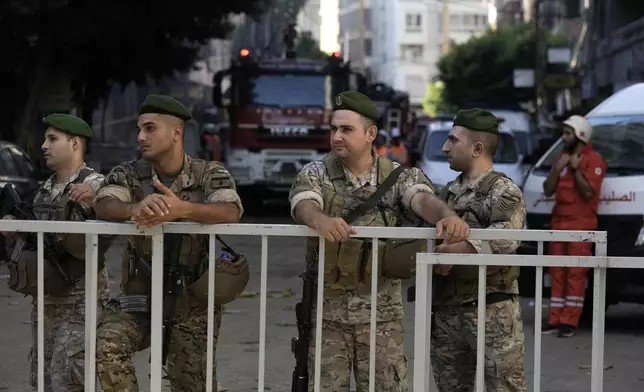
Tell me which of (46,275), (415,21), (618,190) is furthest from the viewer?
(415,21)

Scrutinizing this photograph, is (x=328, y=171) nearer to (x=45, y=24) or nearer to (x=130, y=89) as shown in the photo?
(x=45, y=24)

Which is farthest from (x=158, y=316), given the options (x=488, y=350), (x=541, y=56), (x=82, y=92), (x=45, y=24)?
(x=541, y=56)

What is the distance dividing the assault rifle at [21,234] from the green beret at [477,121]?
1.89m

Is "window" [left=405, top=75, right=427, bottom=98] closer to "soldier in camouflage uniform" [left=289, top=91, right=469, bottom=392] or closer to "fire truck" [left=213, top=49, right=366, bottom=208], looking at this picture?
"fire truck" [left=213, top=49, right=366, bottom=208]

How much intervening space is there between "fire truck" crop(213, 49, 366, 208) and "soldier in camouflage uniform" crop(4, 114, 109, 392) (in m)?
17.8

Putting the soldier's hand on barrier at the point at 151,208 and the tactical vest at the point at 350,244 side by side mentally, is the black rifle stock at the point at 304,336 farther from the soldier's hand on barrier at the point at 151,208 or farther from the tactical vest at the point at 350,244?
the soldier's hand on barrier at the point at 151,208

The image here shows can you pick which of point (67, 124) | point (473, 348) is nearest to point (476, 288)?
point (473, 348)

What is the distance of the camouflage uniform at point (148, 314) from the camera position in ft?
18.0

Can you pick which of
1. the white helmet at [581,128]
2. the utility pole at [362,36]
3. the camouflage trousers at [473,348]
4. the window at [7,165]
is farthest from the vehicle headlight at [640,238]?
the utility pole at [362,36]

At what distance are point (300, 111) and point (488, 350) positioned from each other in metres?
18.7

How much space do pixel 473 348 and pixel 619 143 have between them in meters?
6.13

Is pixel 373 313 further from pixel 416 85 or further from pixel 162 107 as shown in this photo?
pixel 416 85

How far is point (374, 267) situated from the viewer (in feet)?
17.7

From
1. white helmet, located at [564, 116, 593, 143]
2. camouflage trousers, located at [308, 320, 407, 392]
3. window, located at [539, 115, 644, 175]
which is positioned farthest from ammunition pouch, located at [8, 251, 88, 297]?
window, located at [539, 115, 644, 175]
